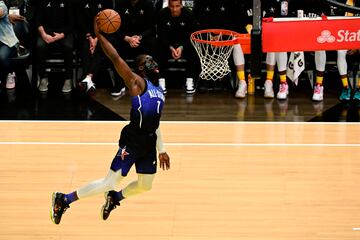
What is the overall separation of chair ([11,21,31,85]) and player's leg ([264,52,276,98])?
12.9 ft

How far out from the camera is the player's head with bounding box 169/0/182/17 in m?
14.3

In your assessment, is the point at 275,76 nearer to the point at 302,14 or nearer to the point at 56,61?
the point at 302,14

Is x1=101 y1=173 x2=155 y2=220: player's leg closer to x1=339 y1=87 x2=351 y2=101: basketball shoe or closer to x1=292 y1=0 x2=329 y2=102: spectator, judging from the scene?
x1=292 y1=0 x2=329 y2=102: spectator

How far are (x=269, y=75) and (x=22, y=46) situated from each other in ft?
13.3

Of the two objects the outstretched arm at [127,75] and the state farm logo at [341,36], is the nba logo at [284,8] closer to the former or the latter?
the outstretched arm at [127,75]

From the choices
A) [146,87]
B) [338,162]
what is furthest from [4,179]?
[338,162]

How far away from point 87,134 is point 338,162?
3.48 m

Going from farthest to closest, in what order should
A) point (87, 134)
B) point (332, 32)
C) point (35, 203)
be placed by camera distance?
point (87, 134), point (35, 203), point (332, 32)

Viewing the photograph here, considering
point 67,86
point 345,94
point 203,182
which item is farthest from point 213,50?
point 203,182

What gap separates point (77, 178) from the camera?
10.6m

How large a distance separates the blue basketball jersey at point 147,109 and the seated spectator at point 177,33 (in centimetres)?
611

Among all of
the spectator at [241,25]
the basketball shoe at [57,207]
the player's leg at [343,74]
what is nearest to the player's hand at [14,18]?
the spectator at [241,25]

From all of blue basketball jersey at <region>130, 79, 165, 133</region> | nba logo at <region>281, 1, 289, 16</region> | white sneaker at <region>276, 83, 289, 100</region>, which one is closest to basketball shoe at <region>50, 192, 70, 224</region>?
blue basketball jersey at <region>130, 79, 165, 133</region>

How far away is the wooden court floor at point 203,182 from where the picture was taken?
9.00 m
